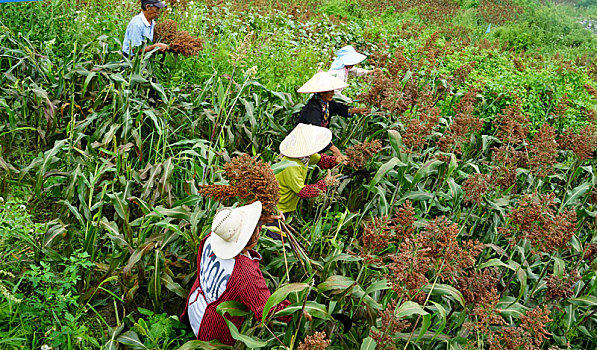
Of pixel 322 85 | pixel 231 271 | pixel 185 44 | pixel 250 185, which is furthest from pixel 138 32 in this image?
pixel 231 271

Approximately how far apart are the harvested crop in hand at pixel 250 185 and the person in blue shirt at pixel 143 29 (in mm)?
3008

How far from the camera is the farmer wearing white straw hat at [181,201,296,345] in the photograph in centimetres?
270

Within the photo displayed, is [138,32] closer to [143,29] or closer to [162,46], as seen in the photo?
[143,29]

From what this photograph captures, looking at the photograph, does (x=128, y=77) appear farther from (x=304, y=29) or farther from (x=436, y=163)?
(x=304, y=29)

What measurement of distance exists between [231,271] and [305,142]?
1.68 metres

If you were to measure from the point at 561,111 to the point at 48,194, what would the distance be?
19.5 ft

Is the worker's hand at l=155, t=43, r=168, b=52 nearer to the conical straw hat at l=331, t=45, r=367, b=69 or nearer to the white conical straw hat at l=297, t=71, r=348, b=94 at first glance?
the white conical straw hat at l=297, t=71, r=348, b=94

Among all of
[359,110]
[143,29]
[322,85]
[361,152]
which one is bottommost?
[359,110]

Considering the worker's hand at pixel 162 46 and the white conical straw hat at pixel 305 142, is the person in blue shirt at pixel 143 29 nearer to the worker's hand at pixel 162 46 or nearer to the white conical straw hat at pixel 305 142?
the worker's hand at pixel 162 46

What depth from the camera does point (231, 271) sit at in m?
2.71

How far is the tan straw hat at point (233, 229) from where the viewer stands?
8.77ft

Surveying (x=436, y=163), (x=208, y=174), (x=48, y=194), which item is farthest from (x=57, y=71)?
(x=436, y=163)

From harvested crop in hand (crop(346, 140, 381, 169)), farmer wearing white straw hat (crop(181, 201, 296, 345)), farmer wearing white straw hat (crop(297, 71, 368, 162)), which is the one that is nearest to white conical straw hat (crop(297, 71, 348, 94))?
farmer wearing white straw hat (crop(297, 71, 368, 162))

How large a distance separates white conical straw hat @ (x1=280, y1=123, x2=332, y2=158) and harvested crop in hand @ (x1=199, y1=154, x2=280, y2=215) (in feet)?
3.76
